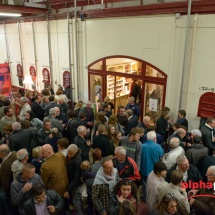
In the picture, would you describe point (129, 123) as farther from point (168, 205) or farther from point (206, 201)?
point (168, 205)

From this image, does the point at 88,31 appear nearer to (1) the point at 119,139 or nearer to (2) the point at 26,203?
(1) the point at 119,139

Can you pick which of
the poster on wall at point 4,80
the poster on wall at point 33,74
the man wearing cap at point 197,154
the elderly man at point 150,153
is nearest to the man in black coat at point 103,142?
the elderly man at point 150,153

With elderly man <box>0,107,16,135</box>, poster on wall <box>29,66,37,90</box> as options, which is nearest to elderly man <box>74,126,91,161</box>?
elderly man <box>0,107,16,135</box>

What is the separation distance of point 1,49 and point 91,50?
769 centimetres

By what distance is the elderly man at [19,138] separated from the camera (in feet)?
14.8

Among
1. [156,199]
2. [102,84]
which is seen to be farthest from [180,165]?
[102,84]

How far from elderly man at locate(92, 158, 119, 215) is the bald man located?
0.77 metres

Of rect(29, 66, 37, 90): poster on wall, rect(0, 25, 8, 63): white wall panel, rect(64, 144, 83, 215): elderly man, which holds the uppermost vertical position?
rect(0, 25, 8, 63): white wall panel

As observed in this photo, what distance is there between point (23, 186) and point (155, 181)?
195 cm

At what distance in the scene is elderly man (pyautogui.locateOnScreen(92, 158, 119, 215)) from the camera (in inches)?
122

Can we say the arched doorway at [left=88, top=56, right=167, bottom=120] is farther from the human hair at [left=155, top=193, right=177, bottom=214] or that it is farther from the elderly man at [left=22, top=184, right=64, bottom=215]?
the elderly man at [left=22, top=184, right=64, bottom=215]

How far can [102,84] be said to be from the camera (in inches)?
343

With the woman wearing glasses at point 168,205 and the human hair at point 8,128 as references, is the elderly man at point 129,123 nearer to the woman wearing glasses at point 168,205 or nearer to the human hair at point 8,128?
the human hair at point 8,128

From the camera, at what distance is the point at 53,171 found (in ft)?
11.6
